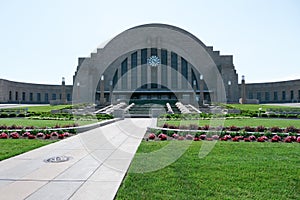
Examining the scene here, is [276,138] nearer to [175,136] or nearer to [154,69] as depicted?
[175,136]

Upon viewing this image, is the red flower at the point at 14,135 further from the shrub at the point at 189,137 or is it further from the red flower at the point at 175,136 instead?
the shrub at the point at 189,137

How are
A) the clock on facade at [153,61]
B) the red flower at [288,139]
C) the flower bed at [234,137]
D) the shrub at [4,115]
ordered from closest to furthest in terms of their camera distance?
the red flower at [288,139] < the flower bed at [234,137] < the shrub at [4,115] < the clock on facade at [153,61]

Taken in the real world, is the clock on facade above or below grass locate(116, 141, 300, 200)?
above

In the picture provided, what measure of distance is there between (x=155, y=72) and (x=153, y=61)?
2.48 m

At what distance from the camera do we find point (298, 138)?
32.2 ft

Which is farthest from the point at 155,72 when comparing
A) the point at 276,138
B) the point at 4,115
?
the point at 276,138

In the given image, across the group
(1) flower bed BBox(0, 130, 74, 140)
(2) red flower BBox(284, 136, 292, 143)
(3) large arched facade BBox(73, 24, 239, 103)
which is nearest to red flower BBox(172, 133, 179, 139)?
(2) red flower BBox(284, 136, 292, 143)

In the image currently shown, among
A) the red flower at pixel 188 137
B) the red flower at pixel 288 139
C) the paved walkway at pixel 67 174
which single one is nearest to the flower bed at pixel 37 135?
the paved walkway at pixel 67 174

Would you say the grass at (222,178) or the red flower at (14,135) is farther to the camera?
the red flower at (14,135)

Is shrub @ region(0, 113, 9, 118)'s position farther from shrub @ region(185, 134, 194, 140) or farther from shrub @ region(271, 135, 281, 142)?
shrub @ region(271, 135, 281, 142)

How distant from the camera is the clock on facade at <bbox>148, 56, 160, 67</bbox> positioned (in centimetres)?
5560

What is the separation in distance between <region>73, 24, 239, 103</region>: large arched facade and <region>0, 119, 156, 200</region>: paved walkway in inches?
1832

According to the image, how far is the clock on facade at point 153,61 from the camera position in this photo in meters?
55.6

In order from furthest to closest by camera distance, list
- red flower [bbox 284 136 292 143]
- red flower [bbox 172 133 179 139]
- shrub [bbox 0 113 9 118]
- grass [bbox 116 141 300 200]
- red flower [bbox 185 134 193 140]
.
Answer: shrub [bbox 0 113 9 118] < red flower [bbox 172 133 179 139] < red flower [bbox 185 134 193 140] < red flower [bbox 284 136 292 143] < grass [bbox 116 141 300 200]
